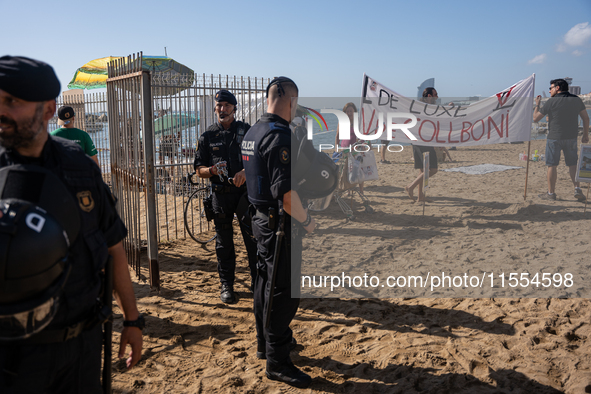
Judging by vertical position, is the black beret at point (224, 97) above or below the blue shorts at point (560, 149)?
above

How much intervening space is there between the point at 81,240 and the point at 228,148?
124 inches

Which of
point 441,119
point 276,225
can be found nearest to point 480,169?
point 441,119

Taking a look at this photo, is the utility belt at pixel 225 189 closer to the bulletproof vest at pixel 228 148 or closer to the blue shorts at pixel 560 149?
the bulletproof vest at pixel 228 148

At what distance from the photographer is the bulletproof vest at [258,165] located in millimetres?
2961

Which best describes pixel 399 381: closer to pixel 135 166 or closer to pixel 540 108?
pixel 135 166

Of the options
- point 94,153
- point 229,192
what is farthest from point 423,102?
point 94,153

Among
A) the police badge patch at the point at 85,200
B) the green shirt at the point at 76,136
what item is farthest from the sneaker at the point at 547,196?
the police badge patch at the point at 85,200

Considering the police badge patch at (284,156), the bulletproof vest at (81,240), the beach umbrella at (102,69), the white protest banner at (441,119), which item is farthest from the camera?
the beach umbrella at (102,69)

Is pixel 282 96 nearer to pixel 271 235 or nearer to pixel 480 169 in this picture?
pixel 271 235

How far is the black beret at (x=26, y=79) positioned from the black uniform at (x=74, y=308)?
18cm

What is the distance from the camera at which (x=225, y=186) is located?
15.1ft

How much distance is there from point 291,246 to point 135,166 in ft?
9.44

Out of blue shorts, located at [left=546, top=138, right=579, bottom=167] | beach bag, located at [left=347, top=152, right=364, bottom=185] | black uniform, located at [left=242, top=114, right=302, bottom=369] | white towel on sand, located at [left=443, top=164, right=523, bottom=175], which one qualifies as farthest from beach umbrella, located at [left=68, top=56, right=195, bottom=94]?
black uniform, located at [left=242, top=114, right=302, bottom=369]

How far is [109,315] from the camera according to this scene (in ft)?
5.60
